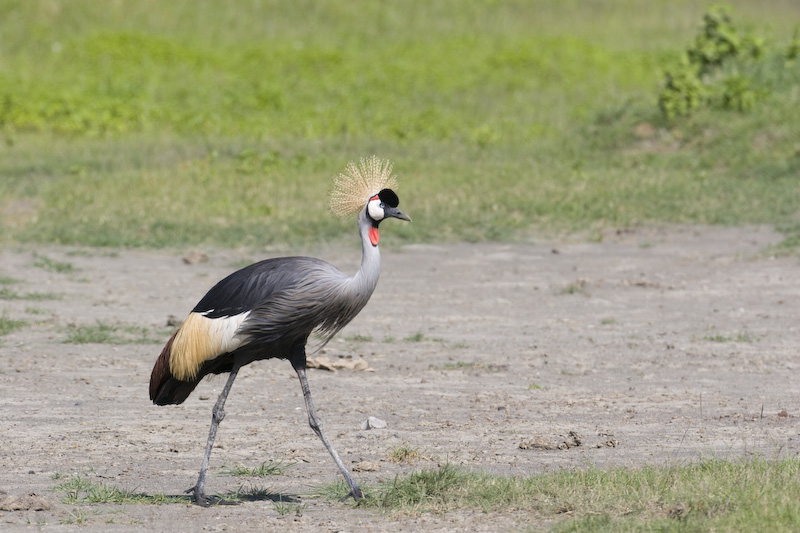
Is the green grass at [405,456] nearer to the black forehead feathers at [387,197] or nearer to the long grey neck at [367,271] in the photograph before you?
the long grey neck at [367,271]

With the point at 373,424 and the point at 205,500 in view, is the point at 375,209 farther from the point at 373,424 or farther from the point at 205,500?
the point at 373,424

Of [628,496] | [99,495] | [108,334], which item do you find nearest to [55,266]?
[108,334]

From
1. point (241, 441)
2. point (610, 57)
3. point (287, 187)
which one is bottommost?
point (241, 441)

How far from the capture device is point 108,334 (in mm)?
9461

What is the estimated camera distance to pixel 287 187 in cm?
1495

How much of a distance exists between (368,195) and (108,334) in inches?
170

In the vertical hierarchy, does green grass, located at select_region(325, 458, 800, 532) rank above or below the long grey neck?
below

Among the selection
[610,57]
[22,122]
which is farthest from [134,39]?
[610,57]

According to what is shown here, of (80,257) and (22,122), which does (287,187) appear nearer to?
(80,257)

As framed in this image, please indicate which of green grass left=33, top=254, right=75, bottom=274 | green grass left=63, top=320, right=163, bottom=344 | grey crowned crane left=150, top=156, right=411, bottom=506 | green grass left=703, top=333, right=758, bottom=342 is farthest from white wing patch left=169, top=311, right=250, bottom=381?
green grass left=33, top=254, right=75, bottom=274

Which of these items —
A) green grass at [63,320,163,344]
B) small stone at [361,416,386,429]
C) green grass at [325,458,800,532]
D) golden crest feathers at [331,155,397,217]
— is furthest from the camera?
green grass at [63,320,163,344]

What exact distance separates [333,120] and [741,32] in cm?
957

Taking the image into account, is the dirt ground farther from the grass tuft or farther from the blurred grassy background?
the blurred grassy background

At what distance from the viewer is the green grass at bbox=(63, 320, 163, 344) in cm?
927
